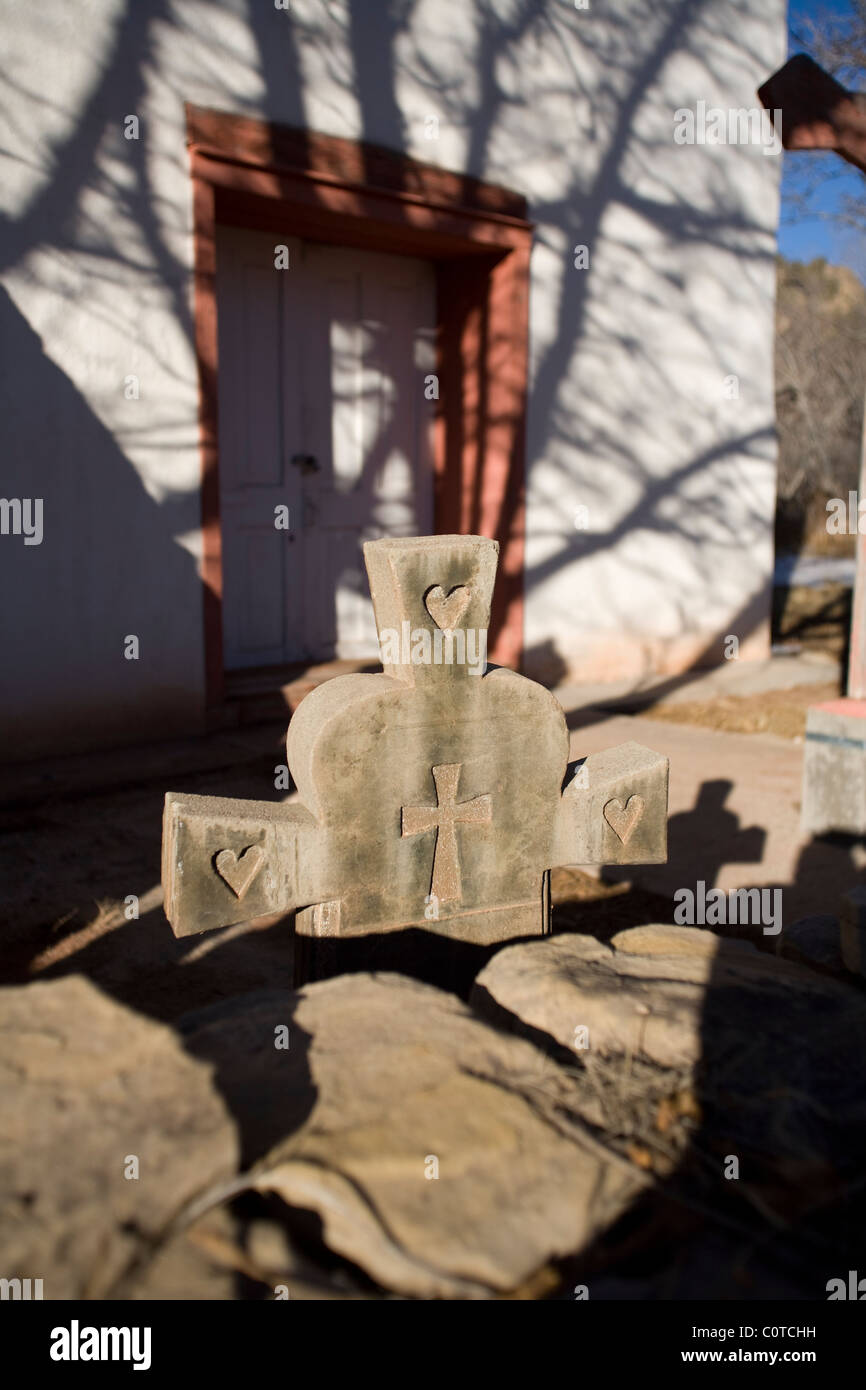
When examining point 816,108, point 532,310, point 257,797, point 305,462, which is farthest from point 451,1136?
point 532,310

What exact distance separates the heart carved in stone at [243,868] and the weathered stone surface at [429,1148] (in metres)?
0.51

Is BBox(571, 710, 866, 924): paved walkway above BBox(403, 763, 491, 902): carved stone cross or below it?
below

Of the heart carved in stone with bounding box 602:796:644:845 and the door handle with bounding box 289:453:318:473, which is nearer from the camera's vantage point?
the heart carved in stone with bounding box 602:796:644:845

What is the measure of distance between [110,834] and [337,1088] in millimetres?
2899

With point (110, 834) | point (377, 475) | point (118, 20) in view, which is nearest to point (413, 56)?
point (118, 20)

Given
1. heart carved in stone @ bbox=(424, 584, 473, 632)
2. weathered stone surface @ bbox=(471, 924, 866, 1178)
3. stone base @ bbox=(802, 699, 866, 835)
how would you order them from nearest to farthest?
weathered stone surface @ bbox=(471, 924, 866, 1178), heart carved in stone @ bbox=(424, 584, 473, 632), stone base @ bbox=(802, 699, 866, 835)

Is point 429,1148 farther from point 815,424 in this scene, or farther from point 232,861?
point 815,424

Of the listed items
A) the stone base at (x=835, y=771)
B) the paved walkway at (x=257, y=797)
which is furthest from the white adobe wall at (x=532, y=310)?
the stone base at (x=835, y=771)

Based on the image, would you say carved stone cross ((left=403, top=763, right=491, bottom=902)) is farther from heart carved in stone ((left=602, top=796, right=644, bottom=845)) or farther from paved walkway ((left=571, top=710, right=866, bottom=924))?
paved walkway ((left=571, top=710, right=866, bottom=924))

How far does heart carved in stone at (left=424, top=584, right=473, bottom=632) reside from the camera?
2523 mm

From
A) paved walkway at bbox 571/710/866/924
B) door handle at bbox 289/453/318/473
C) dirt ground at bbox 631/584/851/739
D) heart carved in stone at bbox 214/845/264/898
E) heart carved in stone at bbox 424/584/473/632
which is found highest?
door handle at bbox 289/453/318/473

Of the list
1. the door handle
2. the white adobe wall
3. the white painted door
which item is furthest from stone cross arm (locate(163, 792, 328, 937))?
the door handle

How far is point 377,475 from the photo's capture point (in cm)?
715
